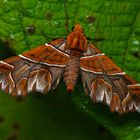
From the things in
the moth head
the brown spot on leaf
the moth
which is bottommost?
the moth

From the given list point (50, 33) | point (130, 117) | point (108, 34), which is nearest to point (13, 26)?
point (50, 33)

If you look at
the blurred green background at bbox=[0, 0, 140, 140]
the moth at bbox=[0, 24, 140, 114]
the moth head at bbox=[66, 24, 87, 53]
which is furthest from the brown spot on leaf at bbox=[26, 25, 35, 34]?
the moth head at bbox=[66, 24, 87, 53]

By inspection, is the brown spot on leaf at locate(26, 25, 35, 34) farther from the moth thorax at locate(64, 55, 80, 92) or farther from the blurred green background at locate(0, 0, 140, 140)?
the moth thorax at locate(64, 55, 80, 92)

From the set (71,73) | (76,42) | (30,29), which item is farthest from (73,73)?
(30,29)

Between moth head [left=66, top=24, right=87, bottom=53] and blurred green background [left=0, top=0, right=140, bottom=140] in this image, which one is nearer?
blurred green background [left=0, top=0, right=140, bottom=140]

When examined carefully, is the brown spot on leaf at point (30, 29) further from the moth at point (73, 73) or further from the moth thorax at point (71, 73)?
the moth thorax at point (71, 73)

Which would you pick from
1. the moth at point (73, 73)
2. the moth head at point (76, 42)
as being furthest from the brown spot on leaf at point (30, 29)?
the moth head at point (76, 42)

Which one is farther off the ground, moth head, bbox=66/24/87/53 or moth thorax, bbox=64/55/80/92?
moth head, bbox=66/24/87/53
